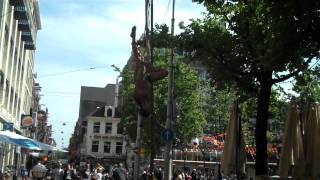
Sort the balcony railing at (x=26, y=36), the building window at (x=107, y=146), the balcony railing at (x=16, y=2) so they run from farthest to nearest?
the building window at (x=107, y=146)
the balcony railing at (x=26, y=36)
the balcony railing at (x=16, y=2)

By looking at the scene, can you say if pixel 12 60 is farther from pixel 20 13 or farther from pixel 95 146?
pixel 95 146

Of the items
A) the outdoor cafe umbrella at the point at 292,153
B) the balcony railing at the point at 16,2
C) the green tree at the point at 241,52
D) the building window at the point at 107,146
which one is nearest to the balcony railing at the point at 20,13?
the balcony railing at the point at 16,2

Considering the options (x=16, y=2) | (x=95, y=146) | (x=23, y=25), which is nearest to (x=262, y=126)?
(x=16, y=2)

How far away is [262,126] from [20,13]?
97.2 feet

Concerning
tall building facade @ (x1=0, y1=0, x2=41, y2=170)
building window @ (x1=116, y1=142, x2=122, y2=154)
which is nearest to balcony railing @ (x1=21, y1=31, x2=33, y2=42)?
tall building facade @ (x1=0, y1=0, x2=41, y2=170)

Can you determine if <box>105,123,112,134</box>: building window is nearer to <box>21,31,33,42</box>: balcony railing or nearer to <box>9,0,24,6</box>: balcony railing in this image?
<box>21,31,33,42</box>: balcony railing

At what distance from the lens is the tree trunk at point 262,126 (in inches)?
687

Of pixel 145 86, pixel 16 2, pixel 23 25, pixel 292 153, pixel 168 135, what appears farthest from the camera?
pixel 23 25

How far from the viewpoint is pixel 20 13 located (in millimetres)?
42938

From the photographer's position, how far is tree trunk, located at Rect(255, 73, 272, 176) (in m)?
17.4

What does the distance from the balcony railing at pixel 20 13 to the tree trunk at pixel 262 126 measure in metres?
28.4

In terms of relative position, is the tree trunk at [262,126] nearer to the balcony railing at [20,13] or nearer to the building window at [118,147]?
the balcony railing at [20,13]

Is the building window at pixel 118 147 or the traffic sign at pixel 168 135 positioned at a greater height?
the building window at pixel 118 147

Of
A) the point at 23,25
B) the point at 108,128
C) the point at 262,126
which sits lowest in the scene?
the point at 262,126
